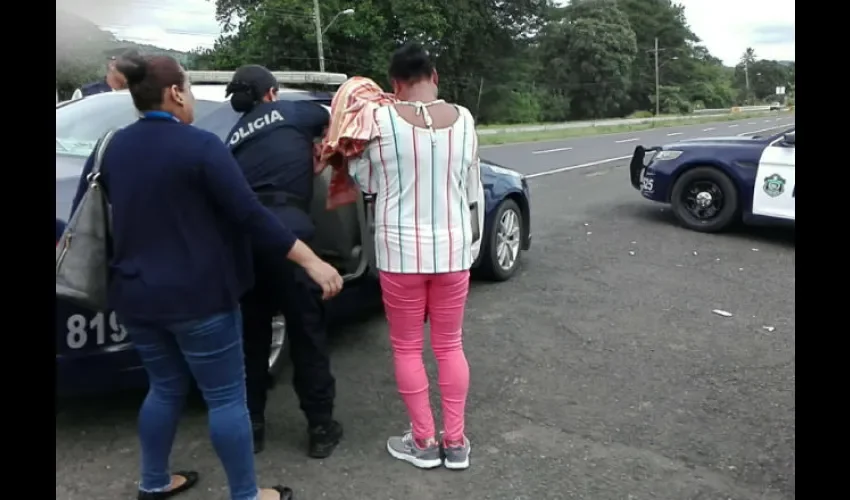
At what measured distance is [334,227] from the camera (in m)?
3.98

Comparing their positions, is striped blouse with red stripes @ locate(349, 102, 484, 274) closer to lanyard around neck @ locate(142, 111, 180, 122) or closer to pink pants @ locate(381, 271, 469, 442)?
pink pants @ locate(381, 271, 469, 442)

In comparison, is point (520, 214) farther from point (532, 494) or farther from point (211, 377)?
point (211, 377)

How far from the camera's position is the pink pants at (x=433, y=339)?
318 cm

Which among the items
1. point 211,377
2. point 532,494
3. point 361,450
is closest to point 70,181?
point 211,377

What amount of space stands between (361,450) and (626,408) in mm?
1368

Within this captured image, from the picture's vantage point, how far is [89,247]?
261cm

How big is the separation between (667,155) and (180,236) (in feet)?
23.2

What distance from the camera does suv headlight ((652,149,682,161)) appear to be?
8.44 m

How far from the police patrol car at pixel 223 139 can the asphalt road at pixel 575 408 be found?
320 mm

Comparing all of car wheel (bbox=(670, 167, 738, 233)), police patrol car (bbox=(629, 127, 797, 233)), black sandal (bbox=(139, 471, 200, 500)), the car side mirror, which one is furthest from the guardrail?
black sandal (bbox=(139, 471, 200, 500))

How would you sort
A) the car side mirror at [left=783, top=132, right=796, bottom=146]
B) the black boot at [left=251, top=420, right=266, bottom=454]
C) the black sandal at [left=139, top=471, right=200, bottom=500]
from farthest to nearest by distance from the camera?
the car side mirror at [left=783, top=132, right=796, bottom=146] < the black boot at [left=251, top=420, right=266, bottom=454] < the black sandal at [left=139, top=471, right=200, bottom=500]

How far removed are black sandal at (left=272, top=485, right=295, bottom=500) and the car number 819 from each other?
913 millimetres

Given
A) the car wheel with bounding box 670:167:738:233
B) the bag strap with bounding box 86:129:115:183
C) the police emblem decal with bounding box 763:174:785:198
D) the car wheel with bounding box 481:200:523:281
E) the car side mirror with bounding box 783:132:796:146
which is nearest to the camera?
the bag strap with bounding box 86:129:115:183
